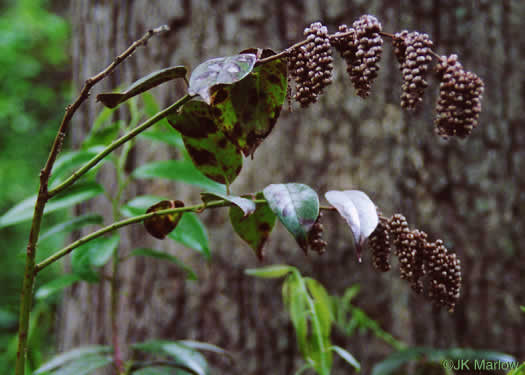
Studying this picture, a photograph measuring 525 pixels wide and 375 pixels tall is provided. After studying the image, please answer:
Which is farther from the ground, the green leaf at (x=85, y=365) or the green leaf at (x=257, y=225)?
the green leaf at (x=257, y=225)

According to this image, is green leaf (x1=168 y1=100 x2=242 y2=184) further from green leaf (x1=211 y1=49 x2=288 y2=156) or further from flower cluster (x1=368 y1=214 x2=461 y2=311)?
flower cluster (x1=368 y1=214 x2=461 y2=311)

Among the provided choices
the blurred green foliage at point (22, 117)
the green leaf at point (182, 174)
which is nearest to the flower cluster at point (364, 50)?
the green leaf at point (182, 174)

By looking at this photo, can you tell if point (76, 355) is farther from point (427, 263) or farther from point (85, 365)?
point (427, 263)

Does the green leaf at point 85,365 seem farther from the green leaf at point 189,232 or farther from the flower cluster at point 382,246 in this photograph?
the flower cluster at point 382,246

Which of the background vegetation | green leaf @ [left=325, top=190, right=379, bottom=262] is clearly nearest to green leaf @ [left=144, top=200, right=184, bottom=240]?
green leaf @ [left=325, top=190, right=379, bottom=262]

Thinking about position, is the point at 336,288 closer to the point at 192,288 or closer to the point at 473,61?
the point at 192,288

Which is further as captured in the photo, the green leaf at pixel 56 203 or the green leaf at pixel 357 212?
the green leaf at pixel 56 203
